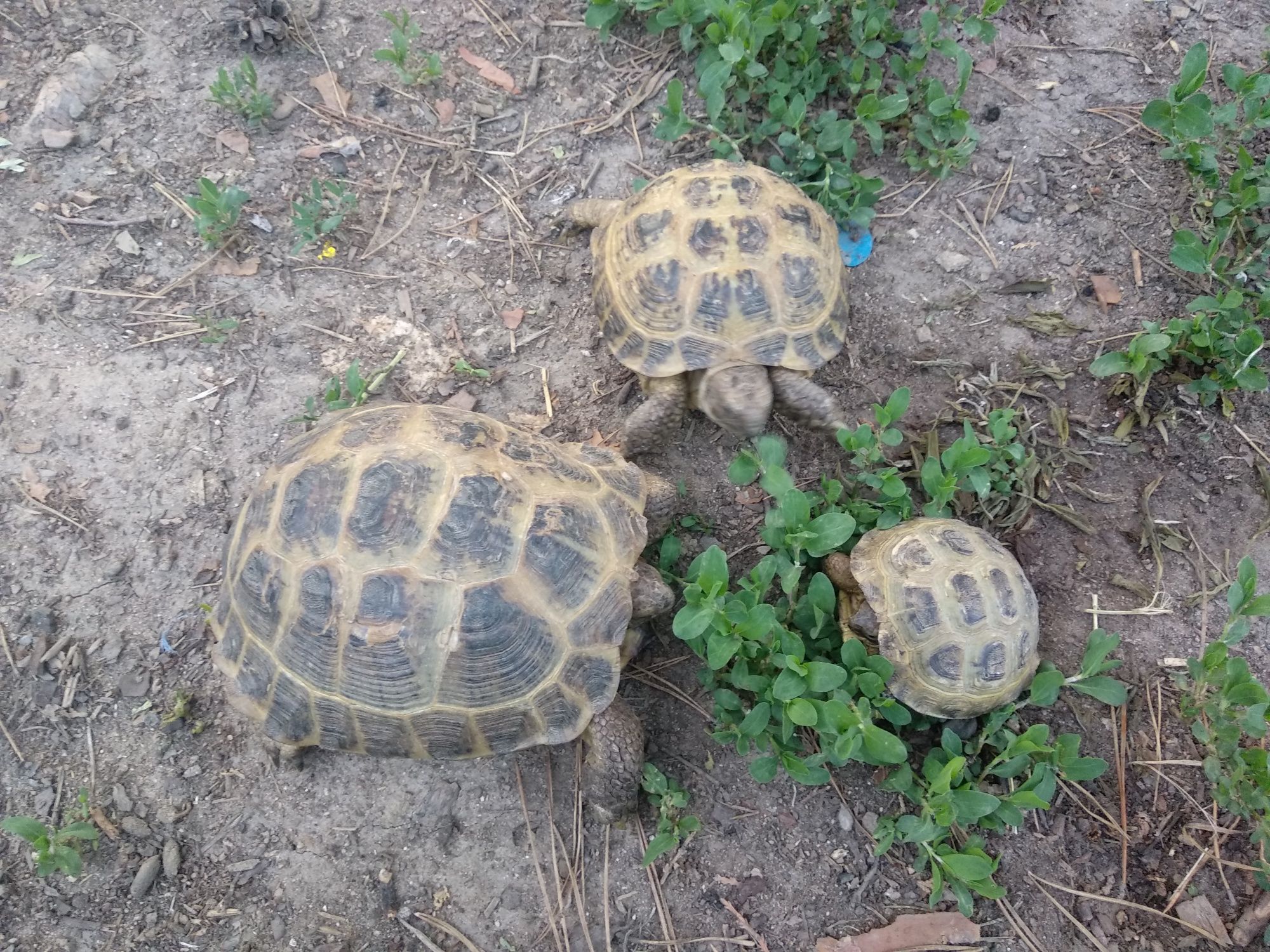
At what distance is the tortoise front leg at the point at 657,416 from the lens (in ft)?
11.5

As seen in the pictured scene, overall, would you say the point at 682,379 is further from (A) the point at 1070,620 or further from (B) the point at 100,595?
(B) the point at 100,595

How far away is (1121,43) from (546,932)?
514 cm

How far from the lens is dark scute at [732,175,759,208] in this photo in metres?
3.44

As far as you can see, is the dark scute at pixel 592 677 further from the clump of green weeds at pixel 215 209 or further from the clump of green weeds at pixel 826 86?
the clump of green weeds at pixel 215 209

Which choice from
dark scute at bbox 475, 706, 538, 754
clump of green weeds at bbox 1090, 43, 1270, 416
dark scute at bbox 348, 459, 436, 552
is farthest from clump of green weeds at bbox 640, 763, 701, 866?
clump of green weeds at bbox 1090, 43, 1270, 416

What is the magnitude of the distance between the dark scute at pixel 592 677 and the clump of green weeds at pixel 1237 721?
6.84ft

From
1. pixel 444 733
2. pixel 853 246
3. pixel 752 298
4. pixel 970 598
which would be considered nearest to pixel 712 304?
pixel 752 298

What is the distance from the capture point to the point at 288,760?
3125mm

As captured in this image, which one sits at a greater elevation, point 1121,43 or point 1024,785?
point 1121,43

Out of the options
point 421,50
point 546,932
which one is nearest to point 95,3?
point 421,50

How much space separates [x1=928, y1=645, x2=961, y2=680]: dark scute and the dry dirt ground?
2.00 feet

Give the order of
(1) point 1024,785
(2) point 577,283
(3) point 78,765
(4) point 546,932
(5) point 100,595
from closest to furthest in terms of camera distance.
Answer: (1) point 1024,785 < (4) point 546,932 < (3) point 78,765 < (5) point 100,595 < (2) point 577,283

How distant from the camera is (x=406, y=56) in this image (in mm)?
4262

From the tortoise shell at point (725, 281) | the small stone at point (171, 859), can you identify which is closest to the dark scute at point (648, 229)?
the tortoise shell at point (725, 281)
